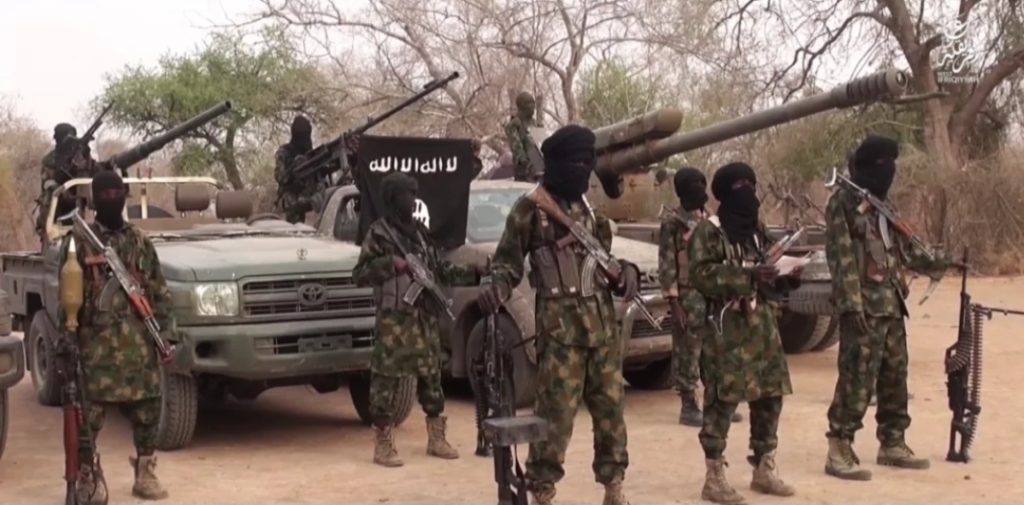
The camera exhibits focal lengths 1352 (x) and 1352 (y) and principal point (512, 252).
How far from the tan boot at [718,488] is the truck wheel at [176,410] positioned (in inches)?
124

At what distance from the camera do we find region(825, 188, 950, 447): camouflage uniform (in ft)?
22.7

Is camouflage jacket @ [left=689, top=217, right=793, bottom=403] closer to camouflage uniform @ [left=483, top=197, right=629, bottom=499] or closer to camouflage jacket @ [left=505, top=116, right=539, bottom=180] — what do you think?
camouflage uniform @ [left=483, top=197, right=629, bottom=499]

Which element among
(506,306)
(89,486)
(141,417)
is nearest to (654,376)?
(506,306)

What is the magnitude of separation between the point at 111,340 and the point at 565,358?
88.0 inches

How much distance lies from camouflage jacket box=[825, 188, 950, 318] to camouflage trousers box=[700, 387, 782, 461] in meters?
0.78

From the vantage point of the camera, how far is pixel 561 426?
6.02 meters

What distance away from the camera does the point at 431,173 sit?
27.9ft

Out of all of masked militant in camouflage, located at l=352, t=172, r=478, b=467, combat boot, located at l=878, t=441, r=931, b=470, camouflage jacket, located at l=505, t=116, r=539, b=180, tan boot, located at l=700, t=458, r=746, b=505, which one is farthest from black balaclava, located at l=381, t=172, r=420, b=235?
camouflage jacket, located at l=505, t=116, r=539, b=180

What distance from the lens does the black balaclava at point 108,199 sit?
6.59 meters

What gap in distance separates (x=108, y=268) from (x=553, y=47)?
50.4ft

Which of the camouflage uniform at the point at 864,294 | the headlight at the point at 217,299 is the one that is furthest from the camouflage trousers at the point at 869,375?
the headlight at the point at 217,299

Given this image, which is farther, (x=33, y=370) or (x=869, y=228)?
(x=33, y=370)

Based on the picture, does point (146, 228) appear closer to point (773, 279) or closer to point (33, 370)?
point (33, 370)

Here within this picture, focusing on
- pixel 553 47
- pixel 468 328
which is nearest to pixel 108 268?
pixel 468 328
